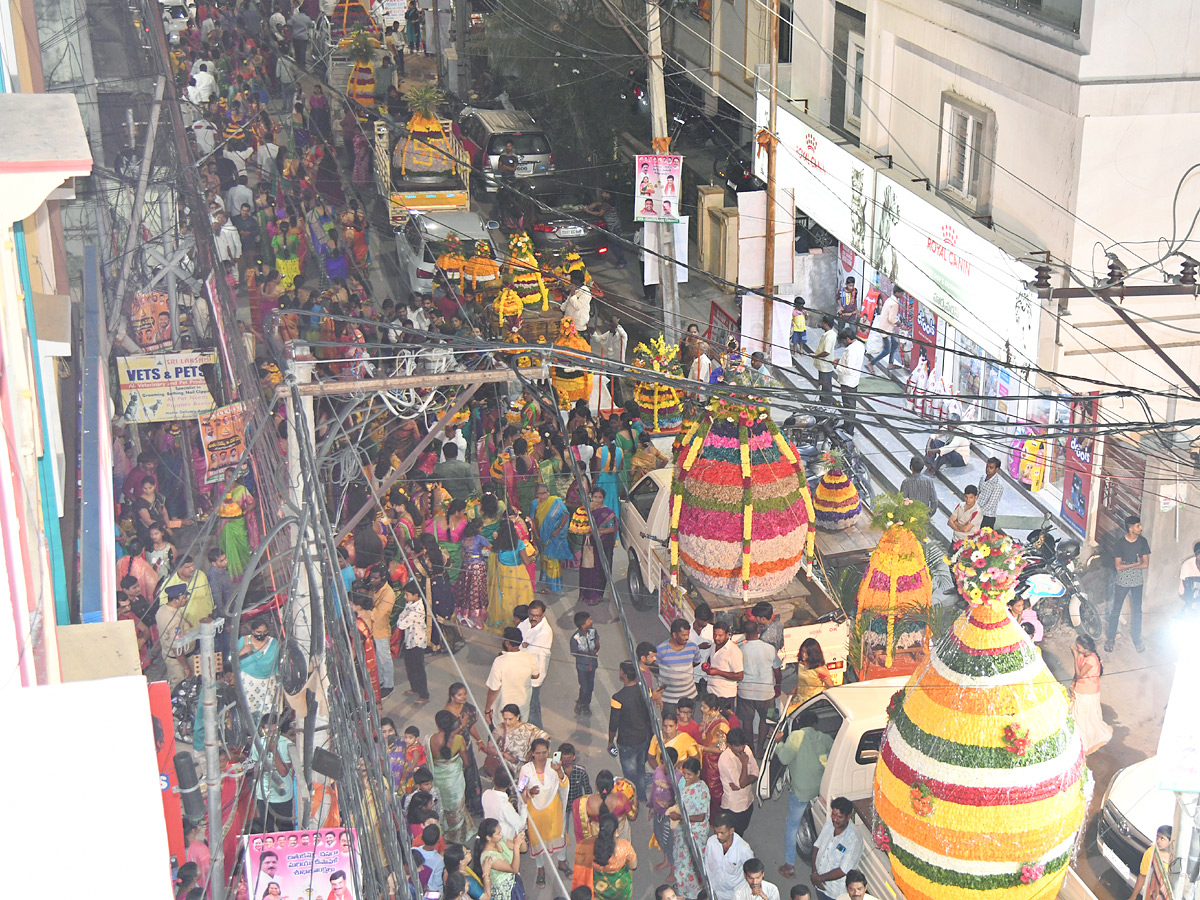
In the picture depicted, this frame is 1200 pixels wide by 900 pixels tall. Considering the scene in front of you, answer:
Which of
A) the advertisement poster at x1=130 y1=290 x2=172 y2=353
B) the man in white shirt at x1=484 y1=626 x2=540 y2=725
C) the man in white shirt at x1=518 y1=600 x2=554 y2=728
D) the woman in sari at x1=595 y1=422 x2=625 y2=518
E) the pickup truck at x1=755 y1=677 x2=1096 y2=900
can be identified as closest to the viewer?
the pickup truck at x1=755 y1=677 x2=1096 y2=900

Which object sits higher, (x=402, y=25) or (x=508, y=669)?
(x=402, y=25)

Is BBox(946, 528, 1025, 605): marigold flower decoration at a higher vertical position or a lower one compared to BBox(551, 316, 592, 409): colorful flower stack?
higher

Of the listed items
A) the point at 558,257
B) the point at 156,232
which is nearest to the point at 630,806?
the point at 156,232

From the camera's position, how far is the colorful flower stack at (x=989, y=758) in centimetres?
886

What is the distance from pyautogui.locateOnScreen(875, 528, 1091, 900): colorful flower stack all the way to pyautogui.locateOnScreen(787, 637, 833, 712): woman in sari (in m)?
2.14

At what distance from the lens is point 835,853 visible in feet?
31.6

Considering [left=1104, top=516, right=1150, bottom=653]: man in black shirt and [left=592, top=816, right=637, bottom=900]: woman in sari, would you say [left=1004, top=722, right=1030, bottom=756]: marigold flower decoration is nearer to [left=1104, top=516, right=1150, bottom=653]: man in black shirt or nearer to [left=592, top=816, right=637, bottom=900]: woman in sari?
[left=592, top=816, right=637, bottom=900]: woman in sari

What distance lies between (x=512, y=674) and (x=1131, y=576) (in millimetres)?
6167

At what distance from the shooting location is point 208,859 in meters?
8.84

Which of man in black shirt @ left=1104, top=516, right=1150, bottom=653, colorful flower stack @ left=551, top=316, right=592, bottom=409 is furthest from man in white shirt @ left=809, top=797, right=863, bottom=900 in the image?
colorful flower stack @ left=551, top=316, right=592, bottom=409

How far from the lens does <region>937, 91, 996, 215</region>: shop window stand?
16.5 metres

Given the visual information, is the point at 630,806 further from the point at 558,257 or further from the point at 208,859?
the point at 558,257

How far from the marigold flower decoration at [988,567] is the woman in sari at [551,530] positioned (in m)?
5.33

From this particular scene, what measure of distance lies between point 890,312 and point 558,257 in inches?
204
